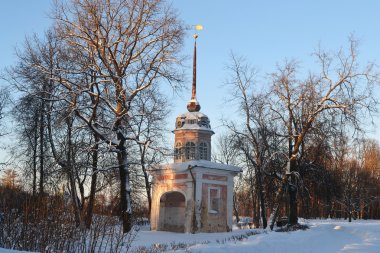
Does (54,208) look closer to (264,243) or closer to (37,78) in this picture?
(264,243)

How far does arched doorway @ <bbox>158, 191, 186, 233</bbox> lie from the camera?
25984 millimetres

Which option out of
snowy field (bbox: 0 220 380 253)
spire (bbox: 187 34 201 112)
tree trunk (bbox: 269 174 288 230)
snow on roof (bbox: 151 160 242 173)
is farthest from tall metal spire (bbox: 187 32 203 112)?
snowy field (bbox: 0 220 380 253)

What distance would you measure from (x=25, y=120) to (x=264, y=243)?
1485 centimetres

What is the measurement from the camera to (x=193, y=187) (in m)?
24.1

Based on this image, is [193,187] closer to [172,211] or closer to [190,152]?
[172,211]

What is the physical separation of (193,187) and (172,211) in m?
3.29

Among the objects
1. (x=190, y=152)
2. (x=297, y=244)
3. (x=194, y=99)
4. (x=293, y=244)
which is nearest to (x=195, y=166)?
(x=190, y=152)

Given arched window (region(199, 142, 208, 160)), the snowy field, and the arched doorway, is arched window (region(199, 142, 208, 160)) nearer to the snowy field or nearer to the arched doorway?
the arched doorway

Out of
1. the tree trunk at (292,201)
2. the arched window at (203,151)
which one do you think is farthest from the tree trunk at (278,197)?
the arched window at (203,151)

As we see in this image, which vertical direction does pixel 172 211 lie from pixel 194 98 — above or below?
below

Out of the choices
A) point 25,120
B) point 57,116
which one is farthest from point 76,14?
point 25,120

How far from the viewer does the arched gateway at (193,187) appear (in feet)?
79.2

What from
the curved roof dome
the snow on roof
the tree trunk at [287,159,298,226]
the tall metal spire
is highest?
the tall metal spire

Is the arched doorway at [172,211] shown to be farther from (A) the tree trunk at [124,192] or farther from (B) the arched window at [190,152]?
(A) the tree trunk at [124,192]
